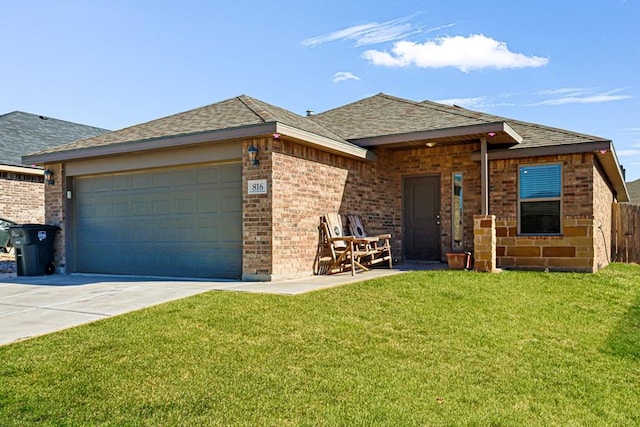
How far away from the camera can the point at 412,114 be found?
1220 cm

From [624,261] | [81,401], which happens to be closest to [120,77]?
[81,401]

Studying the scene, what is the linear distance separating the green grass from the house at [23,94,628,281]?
255 centimetres

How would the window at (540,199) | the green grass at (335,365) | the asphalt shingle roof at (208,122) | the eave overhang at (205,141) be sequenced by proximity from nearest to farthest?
1. the green grass at (335,365)
2. the eave overhang at (205,141)
3. the asphalt shingle roof at (208,122)
4. the window at (540,199)

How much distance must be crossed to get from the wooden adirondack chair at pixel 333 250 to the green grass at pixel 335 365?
109 inches

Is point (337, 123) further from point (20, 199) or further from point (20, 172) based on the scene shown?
point (20, 199)

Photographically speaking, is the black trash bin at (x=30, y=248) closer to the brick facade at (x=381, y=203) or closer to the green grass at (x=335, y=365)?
the brick facade at (x=381, y=203)

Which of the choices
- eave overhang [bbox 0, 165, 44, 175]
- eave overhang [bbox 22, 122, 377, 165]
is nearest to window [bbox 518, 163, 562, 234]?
eave overhang [bbox 22, 122, 377, 165]

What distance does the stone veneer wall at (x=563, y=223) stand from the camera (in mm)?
9984

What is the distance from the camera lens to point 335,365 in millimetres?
4422

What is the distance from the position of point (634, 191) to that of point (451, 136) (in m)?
24.1

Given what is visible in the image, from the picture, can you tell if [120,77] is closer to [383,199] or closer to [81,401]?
[383,199]

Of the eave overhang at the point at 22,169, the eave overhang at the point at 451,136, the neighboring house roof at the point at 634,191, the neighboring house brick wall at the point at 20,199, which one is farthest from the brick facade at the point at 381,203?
the neighboring house roof at the point at 634,191

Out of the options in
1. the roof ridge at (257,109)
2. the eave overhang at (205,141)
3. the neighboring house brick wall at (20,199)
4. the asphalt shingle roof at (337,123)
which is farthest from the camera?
the neighboring house brick wall at (20,199)

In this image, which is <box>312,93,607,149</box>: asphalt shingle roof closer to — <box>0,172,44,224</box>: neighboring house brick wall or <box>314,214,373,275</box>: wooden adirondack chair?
<box>314,214,373,275</box>: wooden adirondack chair
